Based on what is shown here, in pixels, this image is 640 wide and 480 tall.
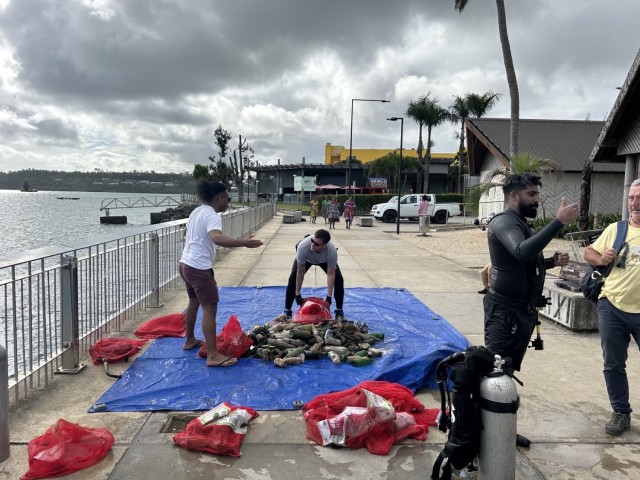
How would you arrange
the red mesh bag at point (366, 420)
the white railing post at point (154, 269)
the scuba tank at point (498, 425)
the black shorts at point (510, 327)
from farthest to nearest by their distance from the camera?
the white railing post at point (154, 269) → the red mesh bag at point (366, 420) → the black shorts at point (510, 327) → the scuba tank at point (498, 425)

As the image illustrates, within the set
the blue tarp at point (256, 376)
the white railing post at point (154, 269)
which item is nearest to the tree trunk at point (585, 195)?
the blue tarp at point (256, 376)

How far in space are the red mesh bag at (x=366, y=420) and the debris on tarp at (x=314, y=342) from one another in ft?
3.34

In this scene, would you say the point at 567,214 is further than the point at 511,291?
No

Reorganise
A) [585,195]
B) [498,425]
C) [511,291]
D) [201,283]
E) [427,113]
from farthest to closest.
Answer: [427,113] → [585,195] → [201,283] → [511,291] → [498,425]

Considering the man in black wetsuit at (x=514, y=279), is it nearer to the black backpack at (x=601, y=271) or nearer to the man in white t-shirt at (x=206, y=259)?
the black backpack at (x=601, y=271)

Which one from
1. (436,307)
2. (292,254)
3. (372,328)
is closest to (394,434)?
(372,328)

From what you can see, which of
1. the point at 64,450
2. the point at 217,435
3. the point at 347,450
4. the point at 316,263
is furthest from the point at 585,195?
the point at 64,450

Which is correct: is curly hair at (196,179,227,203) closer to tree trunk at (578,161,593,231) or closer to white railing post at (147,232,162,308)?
Result: white railing post at (147,232,162,308)

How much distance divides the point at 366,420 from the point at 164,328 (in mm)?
3170

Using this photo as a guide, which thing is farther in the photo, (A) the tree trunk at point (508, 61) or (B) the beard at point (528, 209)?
(A) the tree trunk at point (508, 61)

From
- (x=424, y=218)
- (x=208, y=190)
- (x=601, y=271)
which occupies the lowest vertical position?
(x=424, y=218)

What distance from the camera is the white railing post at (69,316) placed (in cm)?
432

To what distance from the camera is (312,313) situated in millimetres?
5992

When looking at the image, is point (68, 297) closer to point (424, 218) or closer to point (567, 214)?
point (567, 214)
